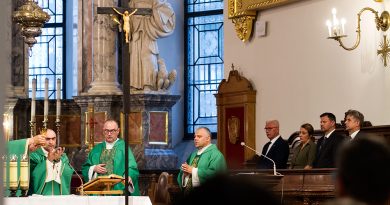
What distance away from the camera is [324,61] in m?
15.0

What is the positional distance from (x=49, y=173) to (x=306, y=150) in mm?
3415

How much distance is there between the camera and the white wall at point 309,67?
13.8m

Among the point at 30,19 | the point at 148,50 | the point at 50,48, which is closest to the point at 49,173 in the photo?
the point at 30,19

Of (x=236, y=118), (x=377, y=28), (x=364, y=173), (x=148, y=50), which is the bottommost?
(x=236, y=118)

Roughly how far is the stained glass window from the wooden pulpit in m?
3.20

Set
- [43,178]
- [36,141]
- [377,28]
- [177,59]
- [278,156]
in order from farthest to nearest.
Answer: [177,59] → [377,28] → [278,156] → [43,178] → [36,141]

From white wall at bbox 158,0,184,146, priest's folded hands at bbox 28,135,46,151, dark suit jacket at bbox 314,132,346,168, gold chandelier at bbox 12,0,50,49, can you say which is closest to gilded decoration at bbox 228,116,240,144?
white wall at bbox 158,0,184,146

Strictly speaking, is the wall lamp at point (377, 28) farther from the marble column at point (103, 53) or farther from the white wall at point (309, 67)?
the marble column at point (103, 53)

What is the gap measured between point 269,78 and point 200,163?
17.0 feet

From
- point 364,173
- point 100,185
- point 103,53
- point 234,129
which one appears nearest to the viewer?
point 364,173

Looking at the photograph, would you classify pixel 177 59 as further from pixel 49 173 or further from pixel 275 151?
pixel 49 173

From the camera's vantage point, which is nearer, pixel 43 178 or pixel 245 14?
pixel 43 178

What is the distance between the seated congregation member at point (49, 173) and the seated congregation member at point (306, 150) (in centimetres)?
311

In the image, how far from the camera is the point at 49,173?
11023mm
